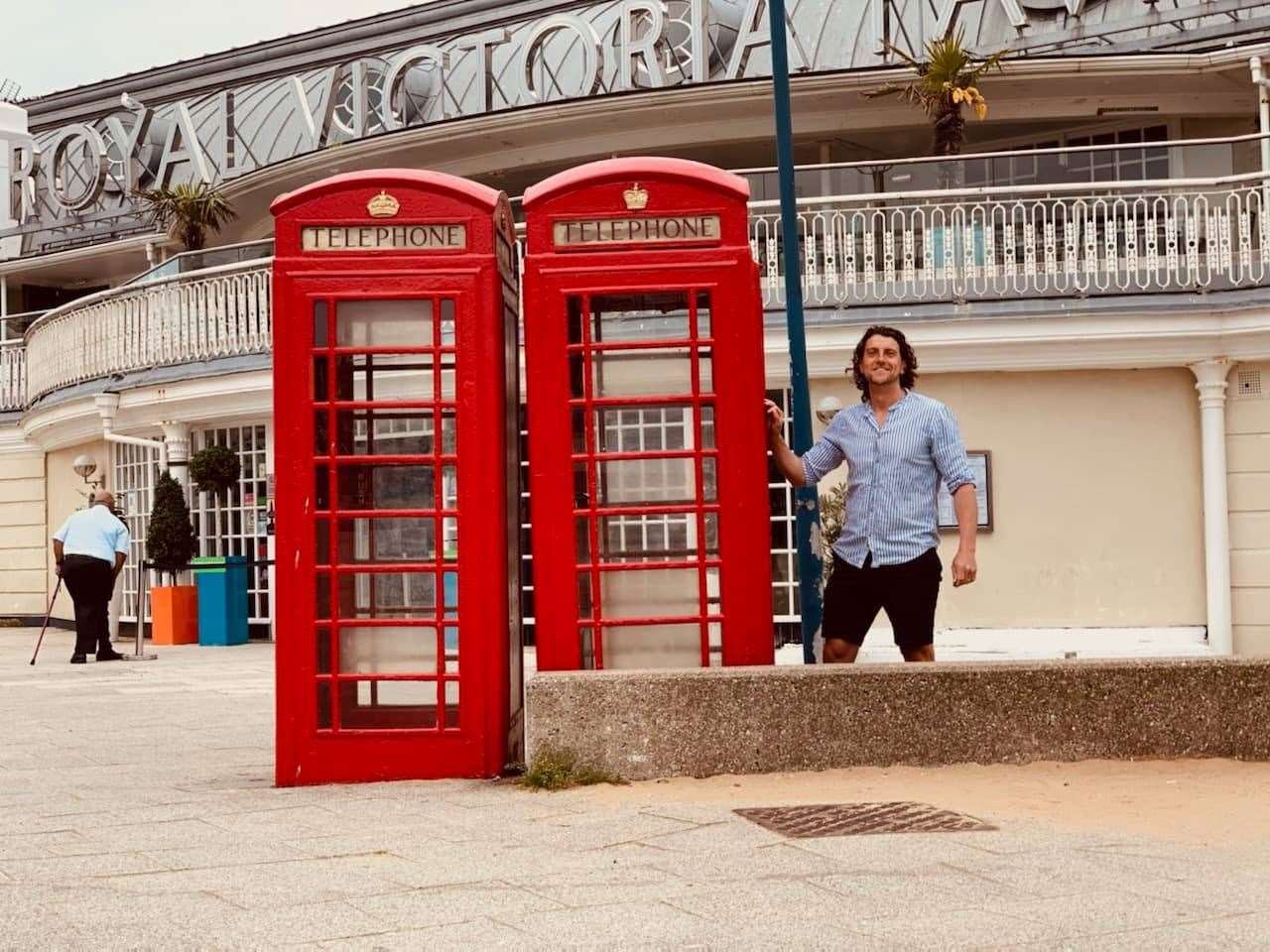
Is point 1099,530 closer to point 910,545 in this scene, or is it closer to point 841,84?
point 841,84

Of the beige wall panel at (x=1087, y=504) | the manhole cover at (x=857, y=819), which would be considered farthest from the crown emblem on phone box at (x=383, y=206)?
the beige wall panel at (x=1087, y=504)

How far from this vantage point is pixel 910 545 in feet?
24.1

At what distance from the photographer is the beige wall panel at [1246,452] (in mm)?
17016

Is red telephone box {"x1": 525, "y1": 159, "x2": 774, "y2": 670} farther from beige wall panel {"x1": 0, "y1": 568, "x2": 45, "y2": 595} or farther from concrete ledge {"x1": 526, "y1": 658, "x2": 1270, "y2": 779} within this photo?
beige wall panel {"x1": 0, "y1": 568, "x2": 45, "y2": 595}

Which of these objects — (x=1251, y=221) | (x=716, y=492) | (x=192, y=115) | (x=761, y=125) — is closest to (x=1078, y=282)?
(x=1251, y=221)

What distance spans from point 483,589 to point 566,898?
104 inches

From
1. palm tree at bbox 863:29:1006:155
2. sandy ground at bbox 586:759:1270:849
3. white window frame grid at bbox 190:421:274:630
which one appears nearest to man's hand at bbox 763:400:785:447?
sandy ground at bbox 586:759:1270:849

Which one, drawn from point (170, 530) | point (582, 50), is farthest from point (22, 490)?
point (582, 50)

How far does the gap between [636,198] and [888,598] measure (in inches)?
77.8

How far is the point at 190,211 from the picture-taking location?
25844 mm

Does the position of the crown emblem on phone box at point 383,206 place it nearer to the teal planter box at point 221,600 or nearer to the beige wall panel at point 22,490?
the teal planter box at point 221,600

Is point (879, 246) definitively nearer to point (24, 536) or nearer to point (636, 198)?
point (636, 198)

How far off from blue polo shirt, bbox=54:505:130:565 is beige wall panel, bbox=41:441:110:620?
7036 mm

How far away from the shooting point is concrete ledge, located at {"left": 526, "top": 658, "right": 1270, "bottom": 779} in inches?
287
